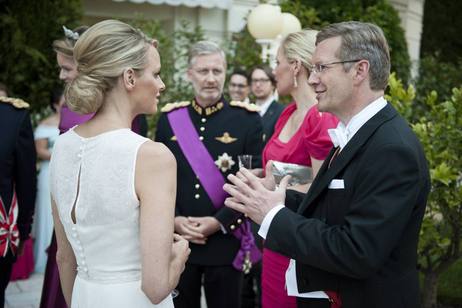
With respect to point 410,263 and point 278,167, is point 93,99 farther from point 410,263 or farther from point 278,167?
point 410,263

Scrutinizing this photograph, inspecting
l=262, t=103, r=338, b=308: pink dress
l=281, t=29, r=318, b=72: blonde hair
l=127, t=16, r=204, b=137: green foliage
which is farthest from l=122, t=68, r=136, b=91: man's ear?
l=127, t=16, r=204, b=137: green foliage

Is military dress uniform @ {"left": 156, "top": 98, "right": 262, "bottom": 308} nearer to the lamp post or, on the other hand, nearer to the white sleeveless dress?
the white sleeveless dress

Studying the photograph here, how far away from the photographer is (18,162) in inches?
137

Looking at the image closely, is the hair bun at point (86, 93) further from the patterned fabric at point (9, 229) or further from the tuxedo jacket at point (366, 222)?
the patterned fabric at point (9, 229)

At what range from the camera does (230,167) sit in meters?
3.48

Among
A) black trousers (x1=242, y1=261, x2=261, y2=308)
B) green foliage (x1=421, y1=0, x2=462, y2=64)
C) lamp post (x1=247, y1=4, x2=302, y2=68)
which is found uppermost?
green foliage (x1=421, y1=0, x2=462, y2=64)

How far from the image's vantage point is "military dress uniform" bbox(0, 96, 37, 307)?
11.1 feet

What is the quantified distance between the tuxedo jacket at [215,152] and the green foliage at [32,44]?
460 centimetres

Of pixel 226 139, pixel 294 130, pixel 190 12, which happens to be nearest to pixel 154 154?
pixel 294 130

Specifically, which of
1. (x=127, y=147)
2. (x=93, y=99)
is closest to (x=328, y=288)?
(x=127, y=147)

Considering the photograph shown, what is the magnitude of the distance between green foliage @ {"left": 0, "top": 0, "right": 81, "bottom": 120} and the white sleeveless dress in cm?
595

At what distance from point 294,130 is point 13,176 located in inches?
69.8

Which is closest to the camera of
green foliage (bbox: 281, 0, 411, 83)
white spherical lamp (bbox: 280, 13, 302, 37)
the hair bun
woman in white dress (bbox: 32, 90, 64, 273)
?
the hair bun

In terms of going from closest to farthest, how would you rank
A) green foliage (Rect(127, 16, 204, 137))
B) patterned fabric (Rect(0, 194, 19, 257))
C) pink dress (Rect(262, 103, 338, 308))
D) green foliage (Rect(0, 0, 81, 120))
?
pink dress (Rect(262, 103, 338, 308)) → patterned fabric (Rect(0, 194, 19, 257)) → green foliage (Rect(0, 0, 81, 120)) → green foliage (Rect(127, 16, 204, 137))
